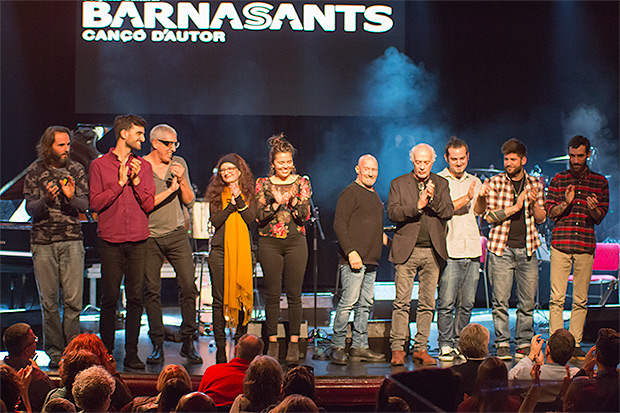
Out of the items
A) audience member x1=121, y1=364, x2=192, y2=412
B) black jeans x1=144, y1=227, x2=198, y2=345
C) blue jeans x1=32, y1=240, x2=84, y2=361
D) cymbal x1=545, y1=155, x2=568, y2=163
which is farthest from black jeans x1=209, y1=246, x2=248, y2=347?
cymbal x1=545, y1=155, x2=568, y2=163

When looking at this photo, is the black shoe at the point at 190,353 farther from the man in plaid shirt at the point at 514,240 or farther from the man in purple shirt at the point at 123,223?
the man in plaid shirt at the point at 514,240

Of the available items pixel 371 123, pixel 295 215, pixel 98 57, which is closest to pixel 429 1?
pixel 371 123

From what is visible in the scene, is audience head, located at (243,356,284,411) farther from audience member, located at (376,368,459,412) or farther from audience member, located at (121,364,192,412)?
audience member, located at (376,368,459,412)

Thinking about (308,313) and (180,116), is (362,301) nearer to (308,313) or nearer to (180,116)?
(308,313)

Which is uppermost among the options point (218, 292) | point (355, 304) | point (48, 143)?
point (48, 143)

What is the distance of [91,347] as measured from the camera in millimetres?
3154

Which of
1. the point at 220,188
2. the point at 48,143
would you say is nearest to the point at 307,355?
the point at 220,188

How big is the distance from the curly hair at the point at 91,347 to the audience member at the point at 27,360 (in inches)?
7.8

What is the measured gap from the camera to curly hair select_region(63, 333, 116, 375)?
3.13 meters

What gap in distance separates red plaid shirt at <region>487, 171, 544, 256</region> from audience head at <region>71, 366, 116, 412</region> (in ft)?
10.3

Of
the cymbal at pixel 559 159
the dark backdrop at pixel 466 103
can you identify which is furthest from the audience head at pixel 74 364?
the cymbal at pixel 559 159

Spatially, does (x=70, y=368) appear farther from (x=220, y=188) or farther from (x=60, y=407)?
(x=220, y=188)

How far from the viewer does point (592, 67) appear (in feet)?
26.2

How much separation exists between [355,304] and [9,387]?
2.55m
